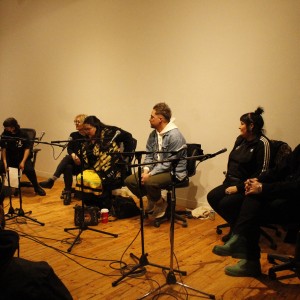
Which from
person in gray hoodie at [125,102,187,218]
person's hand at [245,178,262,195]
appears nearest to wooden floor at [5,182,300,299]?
person in gray hoodie at [125,102,187,218]

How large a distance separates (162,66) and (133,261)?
8.87 ft

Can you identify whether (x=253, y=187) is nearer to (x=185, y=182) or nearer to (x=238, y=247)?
(x=238, y=247)

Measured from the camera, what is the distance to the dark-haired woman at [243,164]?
10.0 feet

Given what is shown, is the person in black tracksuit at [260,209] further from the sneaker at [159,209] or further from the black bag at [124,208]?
the black bag at [124,208]

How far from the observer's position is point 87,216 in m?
3.71

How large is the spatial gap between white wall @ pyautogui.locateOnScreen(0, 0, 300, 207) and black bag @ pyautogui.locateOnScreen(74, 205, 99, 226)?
1.33 m

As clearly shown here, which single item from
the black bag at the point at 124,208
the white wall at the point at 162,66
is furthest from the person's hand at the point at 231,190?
the black bag at the point at 124,208

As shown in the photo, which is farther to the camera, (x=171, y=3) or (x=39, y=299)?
(x=171, y=3)

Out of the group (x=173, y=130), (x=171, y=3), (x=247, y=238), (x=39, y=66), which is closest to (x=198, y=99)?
(x=173, y=130)

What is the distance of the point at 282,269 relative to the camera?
2492mm

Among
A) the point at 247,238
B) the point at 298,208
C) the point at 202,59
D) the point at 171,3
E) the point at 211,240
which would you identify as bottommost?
the point at 211,240

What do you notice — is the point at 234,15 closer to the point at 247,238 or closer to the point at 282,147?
the point at 282,147

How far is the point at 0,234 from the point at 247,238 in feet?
6.40

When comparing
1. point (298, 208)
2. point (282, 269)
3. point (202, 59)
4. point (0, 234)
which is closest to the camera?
point (0, 234)
